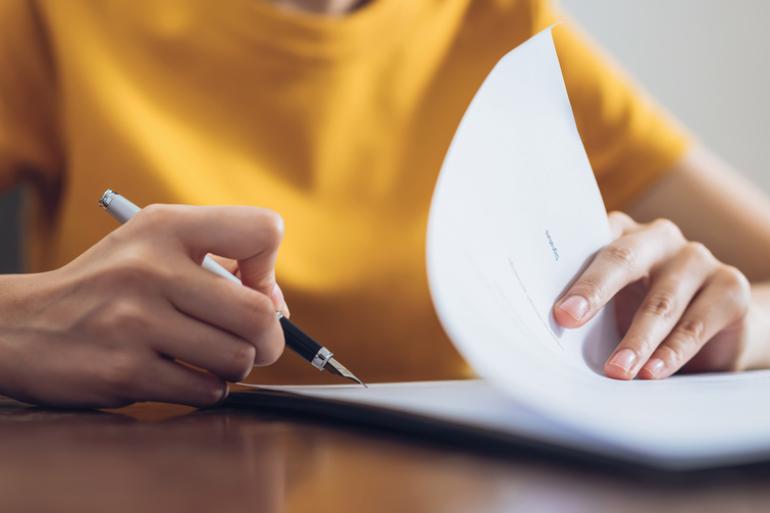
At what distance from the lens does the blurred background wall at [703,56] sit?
1.35m

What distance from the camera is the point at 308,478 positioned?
0.20 m

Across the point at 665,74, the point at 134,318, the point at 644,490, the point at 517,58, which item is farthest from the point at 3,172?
the point at 665,74

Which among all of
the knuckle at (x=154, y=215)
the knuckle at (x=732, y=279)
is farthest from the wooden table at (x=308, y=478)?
the knuckle at (x=732, y=279)

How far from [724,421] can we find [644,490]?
3 centimetres

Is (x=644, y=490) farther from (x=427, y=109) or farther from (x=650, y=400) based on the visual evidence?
(x=427, y=109)

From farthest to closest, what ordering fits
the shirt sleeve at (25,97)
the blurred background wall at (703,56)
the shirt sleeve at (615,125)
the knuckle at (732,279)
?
1. the blurred background wall at (703,56)
2. the shirt sleeve at (615,125)
3. the shirt sleeve at (25,97)
4. the knuckle at (732,279)

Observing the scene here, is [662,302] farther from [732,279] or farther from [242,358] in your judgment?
[242,358]

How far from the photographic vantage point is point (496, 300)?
26 cm

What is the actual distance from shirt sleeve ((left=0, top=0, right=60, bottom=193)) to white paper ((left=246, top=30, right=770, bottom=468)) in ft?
1.44

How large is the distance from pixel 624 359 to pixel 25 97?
529 mm

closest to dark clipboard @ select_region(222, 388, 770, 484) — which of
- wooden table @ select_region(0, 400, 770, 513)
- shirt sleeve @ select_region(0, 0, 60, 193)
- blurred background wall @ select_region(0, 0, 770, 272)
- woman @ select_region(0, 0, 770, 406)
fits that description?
wooden table @ select_region(0, 400, 770, 513)

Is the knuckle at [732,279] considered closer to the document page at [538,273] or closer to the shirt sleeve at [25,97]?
the document page at [538,273]

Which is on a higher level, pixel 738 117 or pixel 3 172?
pixel 738 117

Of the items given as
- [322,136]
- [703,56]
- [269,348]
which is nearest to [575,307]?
[269,348]
